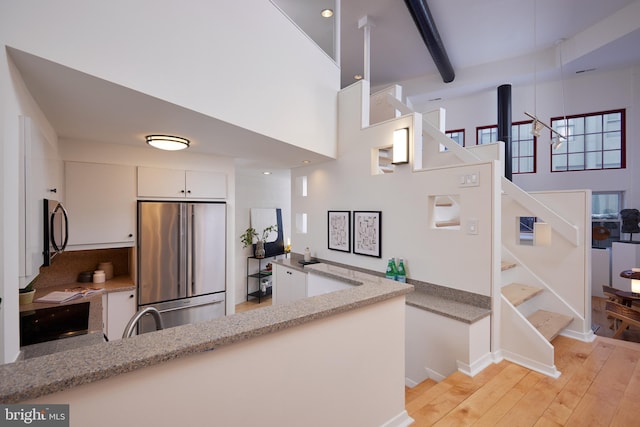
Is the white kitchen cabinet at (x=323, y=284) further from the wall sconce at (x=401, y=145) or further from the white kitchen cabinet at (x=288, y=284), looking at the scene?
the wall sconce at (x=401, y=145)

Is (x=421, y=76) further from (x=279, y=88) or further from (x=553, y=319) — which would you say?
(x=553, y=319)

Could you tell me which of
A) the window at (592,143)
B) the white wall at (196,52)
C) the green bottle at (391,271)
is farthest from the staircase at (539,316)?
the window at (592,143)

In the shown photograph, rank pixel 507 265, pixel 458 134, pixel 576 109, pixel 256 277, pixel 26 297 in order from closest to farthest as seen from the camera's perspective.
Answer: pixel 26 297
pixel 507 265
pixel 576 109
pixel 256 277
pixel 458 134

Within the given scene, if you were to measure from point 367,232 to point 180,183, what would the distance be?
2.41 metres

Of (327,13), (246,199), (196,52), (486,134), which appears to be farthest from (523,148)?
(196,52)

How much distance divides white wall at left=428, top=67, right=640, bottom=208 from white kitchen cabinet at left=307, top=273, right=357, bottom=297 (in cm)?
592

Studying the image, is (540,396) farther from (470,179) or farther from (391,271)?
(470,179)

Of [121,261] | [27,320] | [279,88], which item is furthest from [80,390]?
[121,261]

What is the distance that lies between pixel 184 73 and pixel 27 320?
6.74 ft

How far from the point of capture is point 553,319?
10.1ft

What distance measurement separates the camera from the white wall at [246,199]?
5.93 meters

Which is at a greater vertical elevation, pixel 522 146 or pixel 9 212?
pixel 522 146

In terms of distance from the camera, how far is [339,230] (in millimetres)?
4121

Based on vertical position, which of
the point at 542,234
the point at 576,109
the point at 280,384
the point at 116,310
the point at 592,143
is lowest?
the point at 116,310
